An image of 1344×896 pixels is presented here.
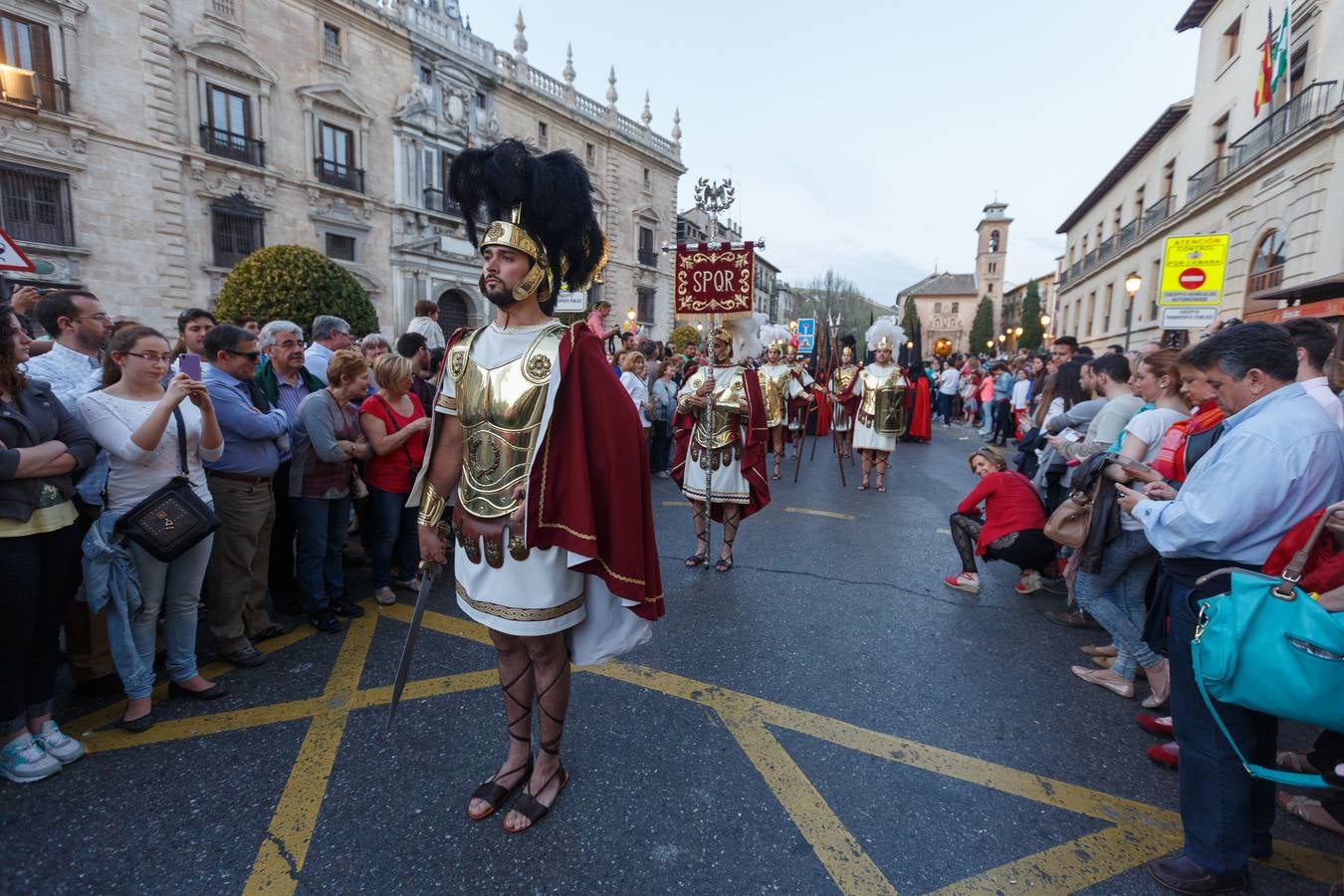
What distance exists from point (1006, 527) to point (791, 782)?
2.82 m

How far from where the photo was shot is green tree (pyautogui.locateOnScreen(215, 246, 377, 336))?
1309cm

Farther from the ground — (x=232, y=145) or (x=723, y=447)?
(x=232, y=145)

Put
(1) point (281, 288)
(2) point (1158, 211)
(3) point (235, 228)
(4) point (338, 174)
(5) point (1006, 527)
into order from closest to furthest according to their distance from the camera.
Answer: (5) point (1006, 527), (1) point (281, 288), (3) point (235, 228), (4) point (338, 174), (2) point (1158, 211)

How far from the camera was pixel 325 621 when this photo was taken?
3938mm

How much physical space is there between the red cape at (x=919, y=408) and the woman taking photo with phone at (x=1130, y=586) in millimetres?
10427

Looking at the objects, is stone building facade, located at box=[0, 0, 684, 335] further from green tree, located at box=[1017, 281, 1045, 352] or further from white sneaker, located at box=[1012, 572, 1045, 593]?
green tree, located at box=[1017, 281, 1045, 352]

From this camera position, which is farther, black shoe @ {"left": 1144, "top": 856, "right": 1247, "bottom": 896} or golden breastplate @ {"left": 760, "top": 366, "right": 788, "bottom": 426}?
golden breastplate @ {"left": 760, "top": 366, "right": 788, "bottom": 426}

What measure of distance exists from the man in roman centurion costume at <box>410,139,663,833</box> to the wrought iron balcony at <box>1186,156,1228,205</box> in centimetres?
2458

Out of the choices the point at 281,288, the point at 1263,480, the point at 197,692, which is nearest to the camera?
the point at 1263,480

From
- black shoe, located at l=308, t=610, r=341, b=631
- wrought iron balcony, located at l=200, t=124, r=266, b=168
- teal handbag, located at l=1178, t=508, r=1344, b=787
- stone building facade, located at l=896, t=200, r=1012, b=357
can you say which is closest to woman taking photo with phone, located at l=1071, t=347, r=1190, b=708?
→ teal handbag, located at l=1178, t=508, r=1344, b=787

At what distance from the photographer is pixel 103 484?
9.34ft

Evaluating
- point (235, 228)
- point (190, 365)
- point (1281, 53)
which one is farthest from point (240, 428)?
point (1281, 53)

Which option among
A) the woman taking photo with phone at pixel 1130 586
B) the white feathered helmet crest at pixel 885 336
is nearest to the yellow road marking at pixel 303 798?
the woman taking photo with phone at pixel 1130 586

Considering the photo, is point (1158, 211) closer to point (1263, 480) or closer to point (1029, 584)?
point (1029, 584)
